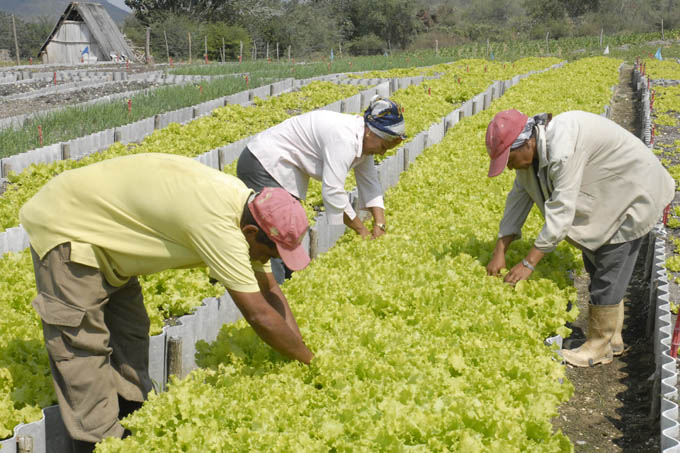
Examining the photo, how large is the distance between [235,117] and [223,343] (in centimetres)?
1119

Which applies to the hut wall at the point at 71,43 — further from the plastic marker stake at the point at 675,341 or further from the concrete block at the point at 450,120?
the plastic marker stake at the point at 675,341

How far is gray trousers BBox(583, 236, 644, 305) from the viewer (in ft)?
17.3

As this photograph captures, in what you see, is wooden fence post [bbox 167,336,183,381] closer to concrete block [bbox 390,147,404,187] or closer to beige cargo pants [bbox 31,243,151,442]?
beige cargo pants [bbox 31,243,151,442]

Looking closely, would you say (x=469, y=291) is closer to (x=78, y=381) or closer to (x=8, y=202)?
(x=78, y=381)

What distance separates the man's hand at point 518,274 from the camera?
536 cm

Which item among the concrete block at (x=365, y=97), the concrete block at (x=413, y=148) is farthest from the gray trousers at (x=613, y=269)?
the concrete block at (x=365, y=97)

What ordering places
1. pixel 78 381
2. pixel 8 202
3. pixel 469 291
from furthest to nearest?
pixel 8 202 < pixel 469 291 < pixel 78 381

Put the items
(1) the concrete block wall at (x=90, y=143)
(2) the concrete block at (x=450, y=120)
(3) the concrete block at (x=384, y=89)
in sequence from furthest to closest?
(3) the concrete block at (x=384, y=89) → (2) the concrete block at (x=450, y=120) → (1) the concrete block wall at (x=90, y=143)

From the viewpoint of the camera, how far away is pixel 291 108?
57.7ft

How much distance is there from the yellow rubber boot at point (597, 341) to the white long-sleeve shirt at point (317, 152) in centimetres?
222

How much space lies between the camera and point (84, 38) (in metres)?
40.8

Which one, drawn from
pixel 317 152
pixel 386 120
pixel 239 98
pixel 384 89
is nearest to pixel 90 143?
pixel 239 98

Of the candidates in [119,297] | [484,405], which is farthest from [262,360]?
[484,405]

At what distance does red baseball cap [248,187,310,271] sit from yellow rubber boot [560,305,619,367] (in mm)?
3153
